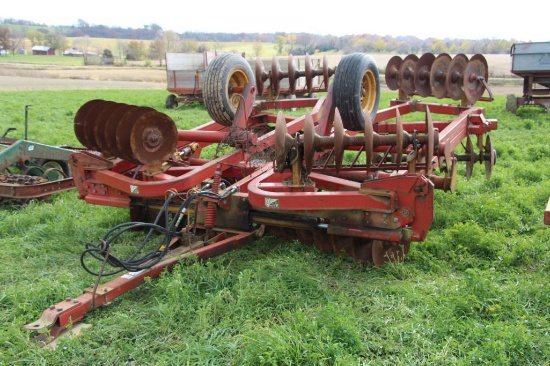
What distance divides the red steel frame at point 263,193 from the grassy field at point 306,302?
163mm

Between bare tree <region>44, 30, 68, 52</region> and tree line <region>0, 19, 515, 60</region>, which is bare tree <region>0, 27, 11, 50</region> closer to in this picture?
tree line <region>0, 19, 515, 60</region>

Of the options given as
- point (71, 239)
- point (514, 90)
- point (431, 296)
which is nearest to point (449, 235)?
point (431, 296)

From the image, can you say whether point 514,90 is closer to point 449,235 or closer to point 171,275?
point 449,235

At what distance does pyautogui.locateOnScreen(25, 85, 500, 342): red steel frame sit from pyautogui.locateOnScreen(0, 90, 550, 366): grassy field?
→ 163 millimetres

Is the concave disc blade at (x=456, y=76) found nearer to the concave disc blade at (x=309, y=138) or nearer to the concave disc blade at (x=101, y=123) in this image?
the concave disc blade at (x=309, y=138)

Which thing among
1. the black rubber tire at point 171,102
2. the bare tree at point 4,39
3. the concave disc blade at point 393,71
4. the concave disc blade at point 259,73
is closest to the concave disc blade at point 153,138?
the concave disc blade at point 259,73

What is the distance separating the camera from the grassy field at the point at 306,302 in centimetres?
316

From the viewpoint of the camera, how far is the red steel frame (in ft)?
13.2

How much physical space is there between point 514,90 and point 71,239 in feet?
82.9

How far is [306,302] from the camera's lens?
3.80 metres

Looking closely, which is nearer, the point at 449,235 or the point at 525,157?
the point at 449,235

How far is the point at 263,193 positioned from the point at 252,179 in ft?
2.90

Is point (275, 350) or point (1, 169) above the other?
point (1, 169)

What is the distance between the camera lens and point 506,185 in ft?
22.5
